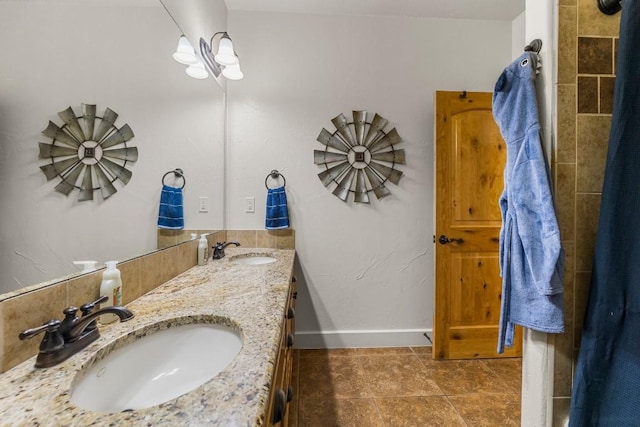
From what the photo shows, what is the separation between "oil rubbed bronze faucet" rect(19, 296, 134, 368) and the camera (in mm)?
558

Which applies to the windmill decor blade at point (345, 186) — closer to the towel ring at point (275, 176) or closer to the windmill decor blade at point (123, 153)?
the towel ring at point (275, 176)

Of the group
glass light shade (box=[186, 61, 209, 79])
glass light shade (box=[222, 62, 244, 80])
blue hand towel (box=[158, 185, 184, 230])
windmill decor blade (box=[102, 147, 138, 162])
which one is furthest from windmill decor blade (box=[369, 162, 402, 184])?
windmill decor blade (box=[102, 147, 138, 162])

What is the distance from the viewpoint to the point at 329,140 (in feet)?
7.07

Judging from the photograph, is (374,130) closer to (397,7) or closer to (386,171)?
(386,171)

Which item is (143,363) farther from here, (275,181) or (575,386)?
(275,181)

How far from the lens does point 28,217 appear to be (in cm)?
65

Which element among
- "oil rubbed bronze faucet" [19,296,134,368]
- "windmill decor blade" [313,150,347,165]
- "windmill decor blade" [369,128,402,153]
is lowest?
"oil rubbed bronze faucet" [19,296,134,368]

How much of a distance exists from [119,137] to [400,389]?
202cm

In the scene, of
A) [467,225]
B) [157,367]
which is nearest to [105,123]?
[157,367]

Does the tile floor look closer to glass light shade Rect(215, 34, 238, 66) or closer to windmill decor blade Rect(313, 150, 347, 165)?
windmill decor blade Rect(313, 150, 347, 165)

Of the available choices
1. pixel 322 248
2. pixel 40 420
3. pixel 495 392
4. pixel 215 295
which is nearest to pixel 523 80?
pixel 215 295

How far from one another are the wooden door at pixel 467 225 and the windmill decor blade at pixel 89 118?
79.0 inches

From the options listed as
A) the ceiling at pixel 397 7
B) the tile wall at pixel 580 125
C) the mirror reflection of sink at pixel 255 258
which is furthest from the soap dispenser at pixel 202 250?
the ceiling at pixel 397 7

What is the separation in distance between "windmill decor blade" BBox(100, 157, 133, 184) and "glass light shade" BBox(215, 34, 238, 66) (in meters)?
1.12
